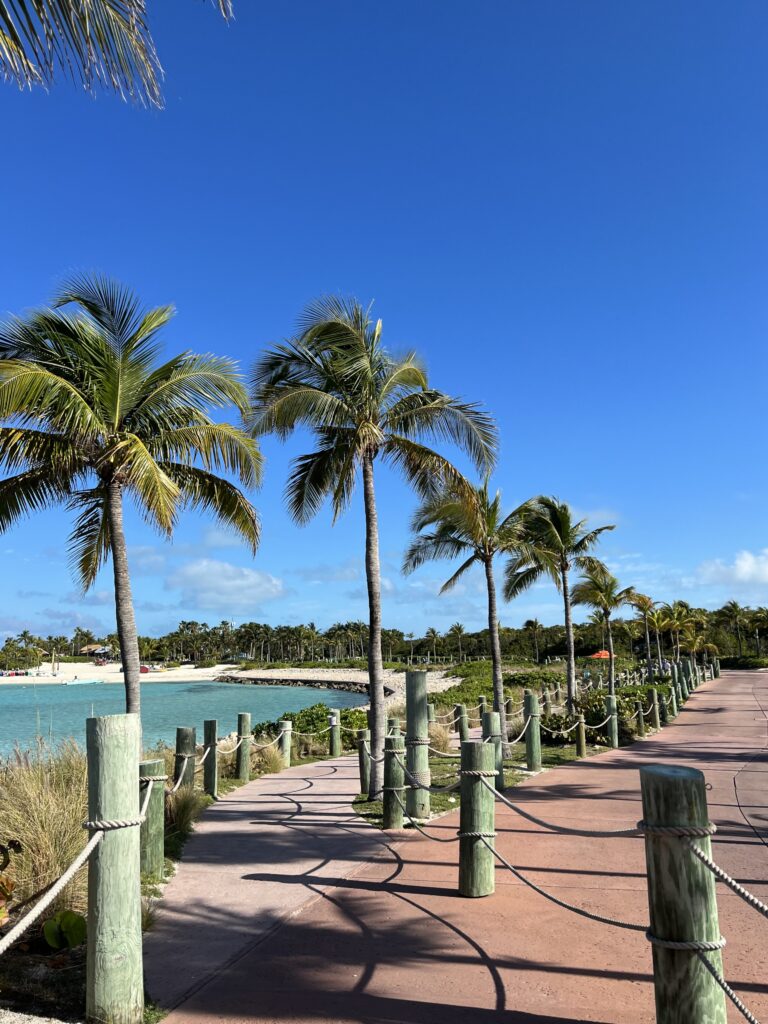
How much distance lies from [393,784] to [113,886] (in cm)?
481

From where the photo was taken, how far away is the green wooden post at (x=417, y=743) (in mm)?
8344

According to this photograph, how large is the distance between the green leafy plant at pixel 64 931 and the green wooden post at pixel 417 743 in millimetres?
4042

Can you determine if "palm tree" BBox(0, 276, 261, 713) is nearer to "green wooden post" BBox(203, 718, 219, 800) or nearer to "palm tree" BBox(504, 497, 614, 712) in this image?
"green wooden post" BBox(203, 718, 219, 800)

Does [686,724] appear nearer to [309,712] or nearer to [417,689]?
[309,712]

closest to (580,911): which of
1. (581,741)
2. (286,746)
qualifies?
(581,741)

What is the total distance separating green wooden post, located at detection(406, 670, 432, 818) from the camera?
8.34 metres

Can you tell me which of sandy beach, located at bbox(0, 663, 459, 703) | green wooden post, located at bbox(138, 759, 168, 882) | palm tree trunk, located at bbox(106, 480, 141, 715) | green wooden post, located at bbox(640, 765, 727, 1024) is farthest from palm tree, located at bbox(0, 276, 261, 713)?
sandy beach, located at bbox(0, 663, 459, 703)

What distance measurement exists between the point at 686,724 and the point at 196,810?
15.4m

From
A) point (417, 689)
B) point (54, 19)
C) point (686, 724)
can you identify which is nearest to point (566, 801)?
point (417, 689)

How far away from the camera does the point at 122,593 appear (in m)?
10.4

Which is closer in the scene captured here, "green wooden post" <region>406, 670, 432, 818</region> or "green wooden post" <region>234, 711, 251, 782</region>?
"green wooden post" <region>406, 670, 432, 818</region>

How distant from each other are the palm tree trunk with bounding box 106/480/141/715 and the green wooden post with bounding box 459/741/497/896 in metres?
5.97

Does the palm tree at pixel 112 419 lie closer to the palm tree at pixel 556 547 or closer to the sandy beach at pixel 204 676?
the palm tree at pixel 556 547

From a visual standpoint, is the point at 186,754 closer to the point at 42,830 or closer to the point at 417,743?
the point at 417,743
